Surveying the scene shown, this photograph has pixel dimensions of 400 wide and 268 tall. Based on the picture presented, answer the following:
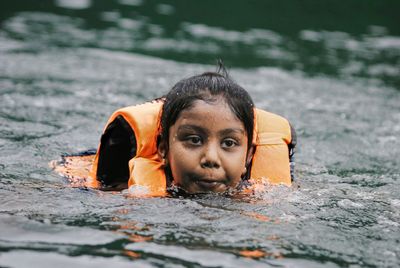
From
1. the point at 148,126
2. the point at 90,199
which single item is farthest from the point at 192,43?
the point at 90,199

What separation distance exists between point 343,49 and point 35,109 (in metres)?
5.41

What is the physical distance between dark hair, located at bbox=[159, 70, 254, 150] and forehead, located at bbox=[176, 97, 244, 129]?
3 cm

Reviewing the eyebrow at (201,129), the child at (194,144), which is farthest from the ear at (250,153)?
the eyebrow at (201,129)

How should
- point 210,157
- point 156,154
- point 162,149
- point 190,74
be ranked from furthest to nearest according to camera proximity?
1. point 190,74
2. point 156,154
3. point 162,149
4. point 210,157

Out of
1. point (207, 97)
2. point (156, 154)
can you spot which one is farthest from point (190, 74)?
point (207, 97)

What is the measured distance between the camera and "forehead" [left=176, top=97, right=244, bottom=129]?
3.75m

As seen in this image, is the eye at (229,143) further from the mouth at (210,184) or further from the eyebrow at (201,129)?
the mouth at (210,184)

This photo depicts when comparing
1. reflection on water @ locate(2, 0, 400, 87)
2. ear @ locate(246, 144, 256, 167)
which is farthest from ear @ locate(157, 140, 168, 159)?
reflection on water @ locate(2, 0, 400, 87)

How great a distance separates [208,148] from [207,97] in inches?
13.1

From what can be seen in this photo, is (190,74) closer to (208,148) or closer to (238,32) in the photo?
(238,32)

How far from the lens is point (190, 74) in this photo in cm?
817

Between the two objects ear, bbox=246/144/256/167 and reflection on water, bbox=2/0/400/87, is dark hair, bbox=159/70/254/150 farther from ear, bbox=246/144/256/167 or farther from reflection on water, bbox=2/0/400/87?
reflection on water, bbox=2/0/400/87

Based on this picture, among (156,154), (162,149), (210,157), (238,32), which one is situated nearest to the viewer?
(210,157)

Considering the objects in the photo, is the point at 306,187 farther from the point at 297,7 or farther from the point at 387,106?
the point at 297,7
